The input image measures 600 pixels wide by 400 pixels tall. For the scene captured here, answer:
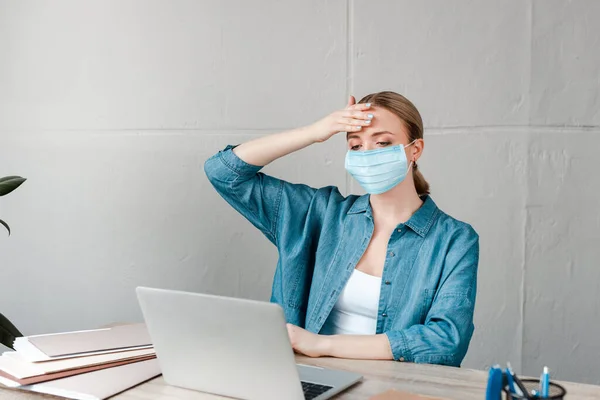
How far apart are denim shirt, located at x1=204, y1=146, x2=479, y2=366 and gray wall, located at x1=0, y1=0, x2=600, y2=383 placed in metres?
0.77

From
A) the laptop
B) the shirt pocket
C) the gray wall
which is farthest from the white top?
the gray wall

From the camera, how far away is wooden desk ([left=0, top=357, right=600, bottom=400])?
1457 mm

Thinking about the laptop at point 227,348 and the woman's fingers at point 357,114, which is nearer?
the laptop at point 227,348

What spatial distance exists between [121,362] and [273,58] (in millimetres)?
1808

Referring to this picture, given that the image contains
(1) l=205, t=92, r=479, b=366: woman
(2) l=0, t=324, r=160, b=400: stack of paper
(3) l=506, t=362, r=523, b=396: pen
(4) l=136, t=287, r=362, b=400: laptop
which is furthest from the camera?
(1) l=205, t=92, r=479, b=366: woman

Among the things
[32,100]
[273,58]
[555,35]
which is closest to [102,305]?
[32,100]

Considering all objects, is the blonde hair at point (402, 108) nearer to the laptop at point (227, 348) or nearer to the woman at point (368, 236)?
the woman at point (368, 236)

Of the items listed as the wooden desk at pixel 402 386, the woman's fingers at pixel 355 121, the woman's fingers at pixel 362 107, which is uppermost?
the woman's fingers at pixel 362 107

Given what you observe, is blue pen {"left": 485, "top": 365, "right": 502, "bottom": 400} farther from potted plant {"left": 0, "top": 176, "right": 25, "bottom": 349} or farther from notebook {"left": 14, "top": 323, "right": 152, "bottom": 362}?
potted plant {"left": 0, "top": 176, "right": 25, "bottom": 349}

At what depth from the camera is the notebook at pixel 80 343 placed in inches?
65.5

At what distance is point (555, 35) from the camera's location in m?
2.71

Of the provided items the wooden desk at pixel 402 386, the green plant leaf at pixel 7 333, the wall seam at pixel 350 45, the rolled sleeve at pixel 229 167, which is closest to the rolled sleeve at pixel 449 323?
the wooden desk at pixel 402 386

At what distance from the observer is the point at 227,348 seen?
55.8 inches

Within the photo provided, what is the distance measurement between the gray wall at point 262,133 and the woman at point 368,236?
0.71m
